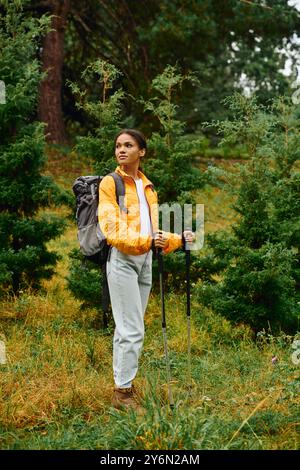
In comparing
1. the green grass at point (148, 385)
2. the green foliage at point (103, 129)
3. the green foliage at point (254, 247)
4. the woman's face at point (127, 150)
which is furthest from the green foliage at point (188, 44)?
the woman's face at point (127, 150)

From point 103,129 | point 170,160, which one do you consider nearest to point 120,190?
point 103,129

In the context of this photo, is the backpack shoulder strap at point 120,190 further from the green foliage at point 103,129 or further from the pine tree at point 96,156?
the green foliage at point 103,129

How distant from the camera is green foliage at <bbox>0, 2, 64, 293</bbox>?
7.53m

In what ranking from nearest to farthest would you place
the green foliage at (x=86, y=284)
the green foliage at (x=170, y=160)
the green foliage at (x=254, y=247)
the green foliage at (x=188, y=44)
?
1. the green foliage at (x=254, y=247)
2. the green foliage at (x=86, y=284)
3. the green foliage at (x=170, y=160)
4. the green foliage at (x=188, y=44)

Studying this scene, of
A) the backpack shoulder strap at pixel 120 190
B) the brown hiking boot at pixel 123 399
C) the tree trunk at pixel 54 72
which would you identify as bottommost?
the brown hiking boot at pixel 123 399

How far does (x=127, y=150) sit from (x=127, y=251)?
33.3 inches

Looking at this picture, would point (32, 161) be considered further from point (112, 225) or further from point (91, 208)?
point (112, 225)

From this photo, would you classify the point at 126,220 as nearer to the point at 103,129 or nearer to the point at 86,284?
the point at 86,284

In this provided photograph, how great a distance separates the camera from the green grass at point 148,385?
4176 millimetres

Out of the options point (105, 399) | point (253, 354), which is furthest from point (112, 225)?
point (253, 354)

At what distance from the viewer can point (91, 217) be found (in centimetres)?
498

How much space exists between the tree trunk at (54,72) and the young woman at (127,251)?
10.8 meters

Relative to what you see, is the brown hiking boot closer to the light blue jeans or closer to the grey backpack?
the light blue jeans

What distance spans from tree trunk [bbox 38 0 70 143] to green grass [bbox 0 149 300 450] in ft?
29.8
